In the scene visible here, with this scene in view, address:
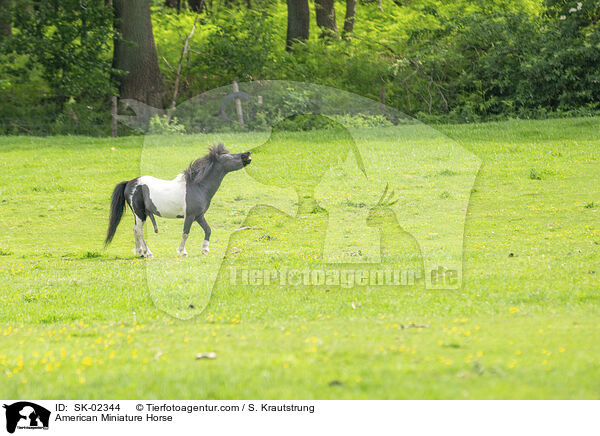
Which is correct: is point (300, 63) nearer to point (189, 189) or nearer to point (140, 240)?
point (140, 240)

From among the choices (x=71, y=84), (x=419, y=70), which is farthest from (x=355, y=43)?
(x=71, y=84)

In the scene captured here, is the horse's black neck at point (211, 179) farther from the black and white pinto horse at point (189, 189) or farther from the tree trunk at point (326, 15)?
the tree trunk at point (326, 15)

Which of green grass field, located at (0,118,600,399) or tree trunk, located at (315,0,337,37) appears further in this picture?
tree trunk, located at (315,0,337,37)

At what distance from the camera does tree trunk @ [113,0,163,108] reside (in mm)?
30250

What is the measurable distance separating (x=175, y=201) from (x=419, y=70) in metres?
20.7

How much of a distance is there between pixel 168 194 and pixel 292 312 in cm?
305

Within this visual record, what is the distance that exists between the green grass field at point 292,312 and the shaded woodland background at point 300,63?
392 inches

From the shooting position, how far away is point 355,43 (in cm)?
3409

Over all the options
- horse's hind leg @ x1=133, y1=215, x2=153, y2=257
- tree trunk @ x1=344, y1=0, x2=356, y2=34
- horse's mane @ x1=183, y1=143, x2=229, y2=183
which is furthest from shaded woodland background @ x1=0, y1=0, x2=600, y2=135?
horse's mane @ x1=183, y1=143, x2=229, y2=183

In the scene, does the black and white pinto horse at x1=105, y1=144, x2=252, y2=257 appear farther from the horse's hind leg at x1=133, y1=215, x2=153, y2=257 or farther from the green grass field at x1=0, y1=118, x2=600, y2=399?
the green grass field at x1=0, y1=118, x2=600, y2=399

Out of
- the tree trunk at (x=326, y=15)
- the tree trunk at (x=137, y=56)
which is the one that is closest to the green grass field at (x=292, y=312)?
the tree trunk at (x=137, y=56)

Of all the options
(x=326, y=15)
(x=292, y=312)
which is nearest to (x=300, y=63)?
(x=326, y=15)

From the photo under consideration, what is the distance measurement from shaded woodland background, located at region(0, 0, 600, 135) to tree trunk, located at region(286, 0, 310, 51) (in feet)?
0.21

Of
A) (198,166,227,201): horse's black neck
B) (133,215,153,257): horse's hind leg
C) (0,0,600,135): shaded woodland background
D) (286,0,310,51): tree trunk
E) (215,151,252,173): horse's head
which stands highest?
(286,0,310,51): tree trunk
